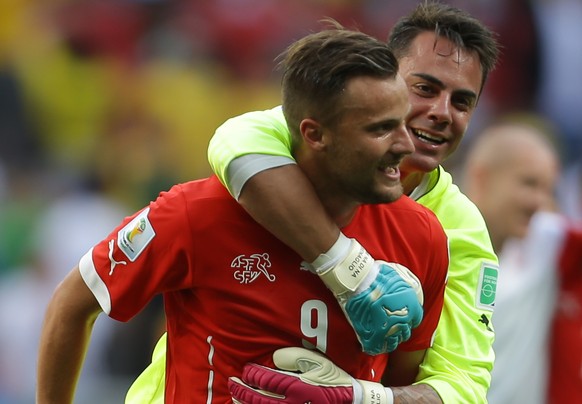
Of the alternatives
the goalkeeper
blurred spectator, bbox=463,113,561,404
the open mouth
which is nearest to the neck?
the goalkeeper

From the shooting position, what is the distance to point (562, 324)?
5.32 meters

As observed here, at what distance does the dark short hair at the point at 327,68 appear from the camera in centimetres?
282

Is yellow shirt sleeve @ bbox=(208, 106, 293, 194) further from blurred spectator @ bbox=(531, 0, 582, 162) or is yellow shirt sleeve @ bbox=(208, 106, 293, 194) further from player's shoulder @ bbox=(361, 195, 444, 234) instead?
blurred spectator @ bbox=(531, 0, 582, 162)

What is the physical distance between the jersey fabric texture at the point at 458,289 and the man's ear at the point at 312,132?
94mm

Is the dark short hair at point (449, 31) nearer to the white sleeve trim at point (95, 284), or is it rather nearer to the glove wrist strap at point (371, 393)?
the glove wrist strap at point (371, 393)

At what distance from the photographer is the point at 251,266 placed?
3.01 metres

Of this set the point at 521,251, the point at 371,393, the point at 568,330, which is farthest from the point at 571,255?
the point at 371,393

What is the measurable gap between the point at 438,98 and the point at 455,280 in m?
0.54

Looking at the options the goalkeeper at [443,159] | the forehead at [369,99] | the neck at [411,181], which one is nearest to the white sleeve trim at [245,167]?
the goalkeeper at [443,159]

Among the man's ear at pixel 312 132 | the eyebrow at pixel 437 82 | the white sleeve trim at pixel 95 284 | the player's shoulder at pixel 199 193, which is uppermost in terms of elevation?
the eyebrow at pixel 437 82

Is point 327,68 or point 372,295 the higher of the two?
point 327,68

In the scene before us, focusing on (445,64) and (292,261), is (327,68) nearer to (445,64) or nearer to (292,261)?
(292,261)

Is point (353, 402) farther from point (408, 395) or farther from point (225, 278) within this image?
point (225, 278)

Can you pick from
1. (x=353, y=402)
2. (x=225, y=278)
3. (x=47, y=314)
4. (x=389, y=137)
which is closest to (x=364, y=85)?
(x=389, y=137)
